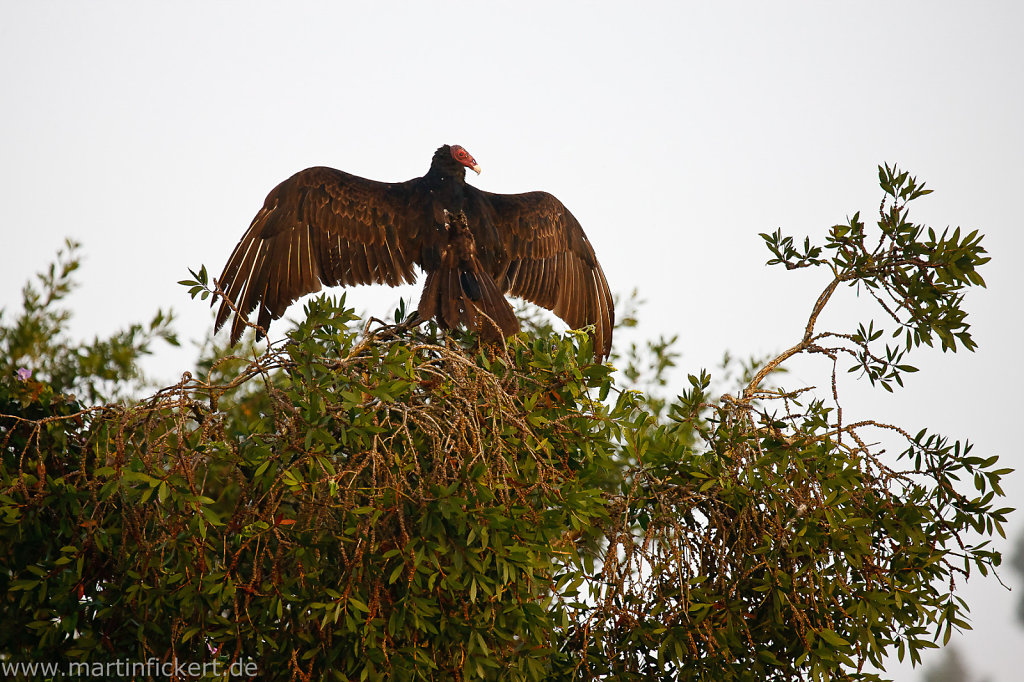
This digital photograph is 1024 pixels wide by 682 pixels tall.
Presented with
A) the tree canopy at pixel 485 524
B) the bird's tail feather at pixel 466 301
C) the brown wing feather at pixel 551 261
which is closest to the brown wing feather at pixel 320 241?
the bird's tail feather at pixel 466 301

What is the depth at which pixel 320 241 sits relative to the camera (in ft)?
13.0

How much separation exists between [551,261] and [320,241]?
1.17 m

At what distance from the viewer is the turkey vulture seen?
3797 millimetres

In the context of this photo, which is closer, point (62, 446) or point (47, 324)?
point (62, 446)

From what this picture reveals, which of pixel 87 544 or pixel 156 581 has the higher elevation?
pixel 87 544

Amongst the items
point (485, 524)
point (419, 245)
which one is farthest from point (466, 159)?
point (485, 524)

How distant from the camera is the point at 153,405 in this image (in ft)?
8.03

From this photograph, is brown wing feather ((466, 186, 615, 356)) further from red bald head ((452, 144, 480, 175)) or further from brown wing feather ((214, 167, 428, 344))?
brown wing feather ((214, 167, 428, 344))

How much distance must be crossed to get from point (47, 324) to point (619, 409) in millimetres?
3524

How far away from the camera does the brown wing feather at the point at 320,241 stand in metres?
3.84

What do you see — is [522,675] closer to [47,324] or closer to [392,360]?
[392,360]

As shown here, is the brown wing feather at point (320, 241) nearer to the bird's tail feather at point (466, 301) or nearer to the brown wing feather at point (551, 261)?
the bird's tail feather at point (466, 301)

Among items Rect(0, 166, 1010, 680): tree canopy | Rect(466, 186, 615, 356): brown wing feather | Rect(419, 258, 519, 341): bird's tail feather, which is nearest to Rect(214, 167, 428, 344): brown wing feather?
Rect(419, 258, 519, 341): bird's tail feather

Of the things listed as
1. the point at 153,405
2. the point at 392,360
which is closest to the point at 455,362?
the point at 392,360
